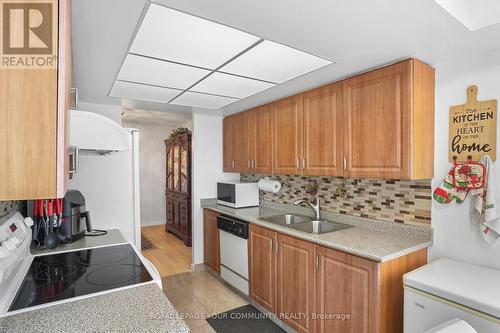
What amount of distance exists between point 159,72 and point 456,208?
7.36 ft

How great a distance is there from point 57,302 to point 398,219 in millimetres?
2163

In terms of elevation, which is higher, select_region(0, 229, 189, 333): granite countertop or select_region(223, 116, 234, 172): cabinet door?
select_region(223, 116, 234, 172): cabinet door

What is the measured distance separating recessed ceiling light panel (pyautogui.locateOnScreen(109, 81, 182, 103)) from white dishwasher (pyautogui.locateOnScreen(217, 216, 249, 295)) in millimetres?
1425

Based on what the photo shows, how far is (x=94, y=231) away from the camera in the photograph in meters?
2.23

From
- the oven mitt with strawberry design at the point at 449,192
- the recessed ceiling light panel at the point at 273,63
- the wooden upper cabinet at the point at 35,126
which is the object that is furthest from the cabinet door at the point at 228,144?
the wooden upper cabinet at the point at 35,126

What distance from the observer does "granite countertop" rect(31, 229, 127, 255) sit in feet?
5.81

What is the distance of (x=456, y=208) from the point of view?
5.94 ft

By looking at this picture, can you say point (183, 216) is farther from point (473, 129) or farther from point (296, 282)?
point (473, 129)

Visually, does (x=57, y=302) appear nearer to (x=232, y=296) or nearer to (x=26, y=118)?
(x=26, y=118)

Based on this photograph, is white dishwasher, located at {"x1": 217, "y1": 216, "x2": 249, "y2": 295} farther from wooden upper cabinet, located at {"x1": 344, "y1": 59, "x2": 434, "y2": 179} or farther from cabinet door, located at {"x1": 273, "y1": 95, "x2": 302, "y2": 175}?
wooden upper cabinet, located at {"x1": 344, "y1": 59, "x2": 434, "y2": 179}

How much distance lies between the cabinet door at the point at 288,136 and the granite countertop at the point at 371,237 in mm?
589

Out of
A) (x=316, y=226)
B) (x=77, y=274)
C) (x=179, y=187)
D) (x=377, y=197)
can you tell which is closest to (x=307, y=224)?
(x=316, y=226)

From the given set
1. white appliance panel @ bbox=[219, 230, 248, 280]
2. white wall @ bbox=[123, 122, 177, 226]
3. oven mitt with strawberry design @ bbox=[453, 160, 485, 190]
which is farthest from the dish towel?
white wall @ bbox=[123, 122, 177, 226]

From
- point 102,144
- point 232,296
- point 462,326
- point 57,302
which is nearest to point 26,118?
point 57,302
